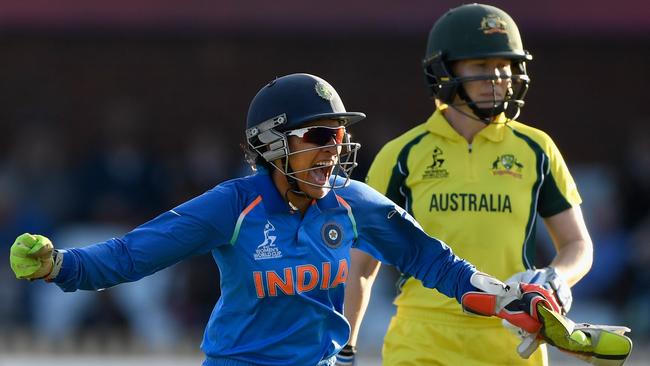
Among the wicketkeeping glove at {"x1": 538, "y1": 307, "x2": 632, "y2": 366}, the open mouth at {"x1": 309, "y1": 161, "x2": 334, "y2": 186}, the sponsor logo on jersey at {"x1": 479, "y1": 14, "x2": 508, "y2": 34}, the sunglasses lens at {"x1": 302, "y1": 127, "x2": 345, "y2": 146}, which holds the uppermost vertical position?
the sponsor logo on jersey at {"x1": 479, "y1": 14, "x2": 508, "y2": 34}

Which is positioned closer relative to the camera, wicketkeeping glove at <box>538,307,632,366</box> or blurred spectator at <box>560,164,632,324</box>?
wicketkeeping glove at <box>538,307,632,366</box>

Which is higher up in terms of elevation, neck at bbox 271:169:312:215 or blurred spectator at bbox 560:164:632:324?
neck at bbox 271:169:312:215

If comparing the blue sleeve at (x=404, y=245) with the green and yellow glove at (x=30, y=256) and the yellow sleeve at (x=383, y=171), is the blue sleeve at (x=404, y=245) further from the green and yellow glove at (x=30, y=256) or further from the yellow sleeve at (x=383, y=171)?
the green and yellow glove at (x=30, y=256)

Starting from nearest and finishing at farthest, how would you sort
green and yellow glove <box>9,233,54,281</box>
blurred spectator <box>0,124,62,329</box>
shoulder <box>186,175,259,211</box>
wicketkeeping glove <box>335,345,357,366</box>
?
green and yellow glove <box>9,233,54,281</box> < shoulder <box>186,175,259,211</box> < wicketkeeping glove <box>335,345,357,366</box> < blurred spectator <box>0,124,62,329</box>

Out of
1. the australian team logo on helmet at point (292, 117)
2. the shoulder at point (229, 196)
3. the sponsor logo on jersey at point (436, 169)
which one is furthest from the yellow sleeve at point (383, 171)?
the shoulder at point (229, 196)

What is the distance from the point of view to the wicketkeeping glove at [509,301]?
5.31 metres

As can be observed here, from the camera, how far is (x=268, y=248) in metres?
5.23

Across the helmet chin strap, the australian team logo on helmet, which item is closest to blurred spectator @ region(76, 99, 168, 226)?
the helmet chin strap

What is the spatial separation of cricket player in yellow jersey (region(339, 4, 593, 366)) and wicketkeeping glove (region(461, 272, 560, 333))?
25.7 inches

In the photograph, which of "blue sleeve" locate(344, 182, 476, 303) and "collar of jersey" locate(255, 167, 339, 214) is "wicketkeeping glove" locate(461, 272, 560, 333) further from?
"collar of jersey" locate(255, 167, 339, 214)

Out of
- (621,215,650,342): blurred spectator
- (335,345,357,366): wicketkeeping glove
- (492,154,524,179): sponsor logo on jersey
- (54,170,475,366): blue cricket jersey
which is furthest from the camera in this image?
(621,215,650,342): blurred spectator

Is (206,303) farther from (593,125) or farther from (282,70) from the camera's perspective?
(593,125)

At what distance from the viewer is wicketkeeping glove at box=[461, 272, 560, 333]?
5312 millimetres

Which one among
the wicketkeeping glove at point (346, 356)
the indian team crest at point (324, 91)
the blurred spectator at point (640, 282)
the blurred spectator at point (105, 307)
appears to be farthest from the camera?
the blurred spectator at point (105, 307)
